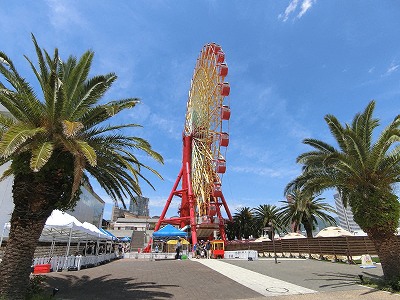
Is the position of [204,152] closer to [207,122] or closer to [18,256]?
[207,122]

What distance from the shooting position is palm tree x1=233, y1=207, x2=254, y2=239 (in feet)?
202

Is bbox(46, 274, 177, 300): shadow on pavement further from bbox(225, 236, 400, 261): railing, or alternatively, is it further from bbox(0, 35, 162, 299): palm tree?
bbox(225, 236, 400, 261): railing

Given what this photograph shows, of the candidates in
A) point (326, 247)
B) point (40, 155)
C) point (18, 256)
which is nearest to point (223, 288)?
point (18, 256)

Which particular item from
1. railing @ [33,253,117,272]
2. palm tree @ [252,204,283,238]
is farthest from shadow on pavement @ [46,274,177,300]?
palm tree @ [252,204,283,238]

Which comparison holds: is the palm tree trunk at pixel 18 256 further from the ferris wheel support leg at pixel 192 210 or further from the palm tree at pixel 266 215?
the palm tree at pixel 266 215

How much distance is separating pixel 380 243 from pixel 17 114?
13.1 metres

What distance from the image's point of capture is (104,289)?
10.7 meters

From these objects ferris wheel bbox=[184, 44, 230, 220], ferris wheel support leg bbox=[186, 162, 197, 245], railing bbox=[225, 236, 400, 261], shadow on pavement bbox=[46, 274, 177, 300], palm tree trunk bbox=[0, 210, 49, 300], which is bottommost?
shadow on pavement bbox=[46, 274, 177, 300]

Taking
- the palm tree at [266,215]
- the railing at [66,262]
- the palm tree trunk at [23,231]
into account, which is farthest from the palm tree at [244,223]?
the palm tree trunk at [23,231]

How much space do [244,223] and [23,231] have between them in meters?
57.5

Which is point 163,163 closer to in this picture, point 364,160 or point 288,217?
point 364,160

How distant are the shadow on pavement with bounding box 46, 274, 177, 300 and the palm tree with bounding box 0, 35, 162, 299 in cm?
223

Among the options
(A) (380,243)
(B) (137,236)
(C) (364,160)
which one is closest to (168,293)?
(A) (380,243)

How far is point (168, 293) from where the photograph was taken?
10.1 meters
